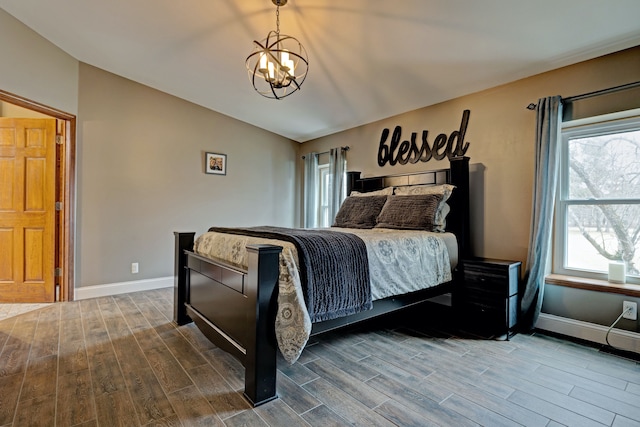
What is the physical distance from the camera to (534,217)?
2.81m

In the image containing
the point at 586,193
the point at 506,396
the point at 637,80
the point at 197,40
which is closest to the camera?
the point at 506,396

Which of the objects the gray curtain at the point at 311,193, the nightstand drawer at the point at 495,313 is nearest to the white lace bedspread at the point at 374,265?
the nightstand drawer at the point at 495,313

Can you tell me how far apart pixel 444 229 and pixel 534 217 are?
76 cm

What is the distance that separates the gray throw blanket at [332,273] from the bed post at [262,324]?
21 centimetres

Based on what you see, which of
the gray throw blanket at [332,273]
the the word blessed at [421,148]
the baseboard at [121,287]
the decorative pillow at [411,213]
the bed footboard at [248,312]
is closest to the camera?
the bed footboard at [248,312]

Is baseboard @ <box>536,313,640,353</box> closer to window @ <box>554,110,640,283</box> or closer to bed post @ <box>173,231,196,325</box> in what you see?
window @ <box>554,110,640,283</box>

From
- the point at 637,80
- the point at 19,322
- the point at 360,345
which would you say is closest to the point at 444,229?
the point at 360,345

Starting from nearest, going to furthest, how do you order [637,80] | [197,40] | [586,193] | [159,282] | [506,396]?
[506,396]
[637,80]
[586,193]
[197,40]
[159,282]

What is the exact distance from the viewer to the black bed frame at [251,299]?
1.71 metres

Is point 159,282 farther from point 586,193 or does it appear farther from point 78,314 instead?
point 586,193

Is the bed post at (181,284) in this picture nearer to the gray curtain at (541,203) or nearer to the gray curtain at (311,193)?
the gray curtain at (311,193)

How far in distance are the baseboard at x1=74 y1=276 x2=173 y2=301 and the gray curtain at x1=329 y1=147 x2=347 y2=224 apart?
2.56 m

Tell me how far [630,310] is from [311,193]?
4050mm

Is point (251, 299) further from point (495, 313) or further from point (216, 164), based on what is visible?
point (216, 164)
